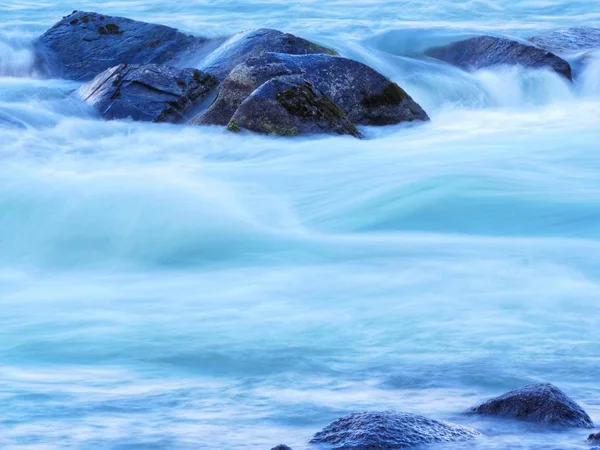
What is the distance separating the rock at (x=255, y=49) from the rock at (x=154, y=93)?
57cm

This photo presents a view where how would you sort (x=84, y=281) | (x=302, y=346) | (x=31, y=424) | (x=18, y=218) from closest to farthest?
(x=31, y=424)
(x=302, y=346)
(x=84, y=281)
(x=18, y=218)

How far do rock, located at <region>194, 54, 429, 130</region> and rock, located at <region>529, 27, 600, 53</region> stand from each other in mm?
4760

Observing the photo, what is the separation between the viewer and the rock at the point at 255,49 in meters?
11.2

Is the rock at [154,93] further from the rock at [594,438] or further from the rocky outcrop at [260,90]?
the rock at [594,438]

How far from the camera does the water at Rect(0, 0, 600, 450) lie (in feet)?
14.6

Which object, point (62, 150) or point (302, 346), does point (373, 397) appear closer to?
point (302, 346)

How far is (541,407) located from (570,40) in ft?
37.4

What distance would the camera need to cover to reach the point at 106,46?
13070mm

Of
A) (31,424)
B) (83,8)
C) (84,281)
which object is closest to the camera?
(31,424)

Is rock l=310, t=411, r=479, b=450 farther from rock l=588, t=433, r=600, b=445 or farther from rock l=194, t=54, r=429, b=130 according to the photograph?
rock l=194, t=54, r=429, b=130

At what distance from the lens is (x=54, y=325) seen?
18.5 ft

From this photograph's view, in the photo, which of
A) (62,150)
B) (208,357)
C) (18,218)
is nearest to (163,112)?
(62,150)

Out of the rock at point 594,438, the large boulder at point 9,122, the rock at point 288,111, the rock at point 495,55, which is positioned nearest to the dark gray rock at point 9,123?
the large boulder at point 9,122

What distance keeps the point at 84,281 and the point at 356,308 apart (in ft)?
5.75
